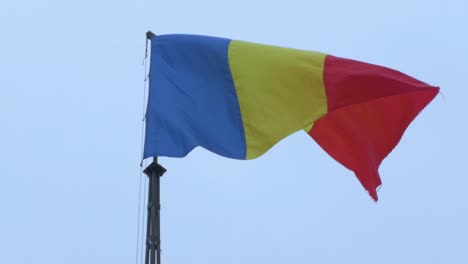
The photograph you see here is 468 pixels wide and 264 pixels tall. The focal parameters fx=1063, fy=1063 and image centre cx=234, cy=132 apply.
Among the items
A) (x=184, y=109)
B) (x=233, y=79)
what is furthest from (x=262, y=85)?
(x=184, y=109)

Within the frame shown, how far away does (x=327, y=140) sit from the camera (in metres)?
17.5

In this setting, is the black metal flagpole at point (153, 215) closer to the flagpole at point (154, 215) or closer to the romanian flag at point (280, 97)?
the flagpole at point (154, 215)

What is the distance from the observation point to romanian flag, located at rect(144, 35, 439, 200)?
16.4 m

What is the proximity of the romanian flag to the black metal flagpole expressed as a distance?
1.83m

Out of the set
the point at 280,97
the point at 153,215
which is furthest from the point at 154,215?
the point at 280,97

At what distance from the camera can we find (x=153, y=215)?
45.3ft

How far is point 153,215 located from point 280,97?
13.3 feet

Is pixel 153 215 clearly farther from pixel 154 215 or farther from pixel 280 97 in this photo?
pixel 280 97

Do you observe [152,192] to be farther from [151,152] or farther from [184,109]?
[184,109]

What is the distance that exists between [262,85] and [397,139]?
237 centimetres

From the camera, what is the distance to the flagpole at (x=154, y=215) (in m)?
13.4


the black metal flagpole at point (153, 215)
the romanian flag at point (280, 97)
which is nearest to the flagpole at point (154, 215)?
the black metal flagpole at point (153, 215)

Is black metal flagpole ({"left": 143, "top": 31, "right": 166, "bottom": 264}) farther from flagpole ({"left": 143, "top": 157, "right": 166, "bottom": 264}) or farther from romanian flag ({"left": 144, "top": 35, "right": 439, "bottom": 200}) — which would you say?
romanian flag ({"left": 144, "top": 35, "right": 439, "bottom": 200})

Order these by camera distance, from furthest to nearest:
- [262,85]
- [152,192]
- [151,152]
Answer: [262,85]
[151,152]
[152,192]
